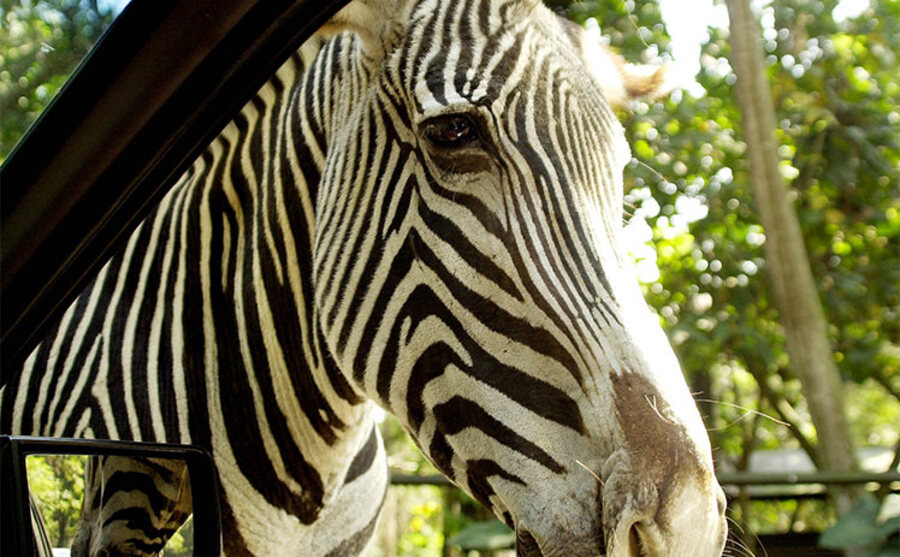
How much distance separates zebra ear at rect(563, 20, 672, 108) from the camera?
213cm

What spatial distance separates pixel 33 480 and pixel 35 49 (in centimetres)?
105

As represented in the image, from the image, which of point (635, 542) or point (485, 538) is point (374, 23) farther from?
point (485, 538)

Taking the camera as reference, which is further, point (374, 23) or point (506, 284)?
point (374, 23)

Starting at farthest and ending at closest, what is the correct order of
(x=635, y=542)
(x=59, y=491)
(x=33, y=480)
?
(x=635, y=542) → (x=59, y=491) → (x=33, y=480)

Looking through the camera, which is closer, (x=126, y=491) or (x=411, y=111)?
(x=126, y=491)

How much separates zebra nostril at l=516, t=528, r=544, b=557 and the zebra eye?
0.76 m

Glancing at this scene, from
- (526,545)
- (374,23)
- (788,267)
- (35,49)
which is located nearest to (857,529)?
(788,267)

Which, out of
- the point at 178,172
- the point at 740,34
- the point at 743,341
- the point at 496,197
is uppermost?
the point at 178,172

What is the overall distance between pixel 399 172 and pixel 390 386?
0.46 meters

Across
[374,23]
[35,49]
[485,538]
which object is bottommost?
[485,538]

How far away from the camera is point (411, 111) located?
1752 millimetres

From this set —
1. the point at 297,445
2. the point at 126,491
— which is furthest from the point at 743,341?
the point at 126,491

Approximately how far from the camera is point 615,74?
2.28 m

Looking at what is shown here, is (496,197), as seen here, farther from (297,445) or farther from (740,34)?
(740,34)
